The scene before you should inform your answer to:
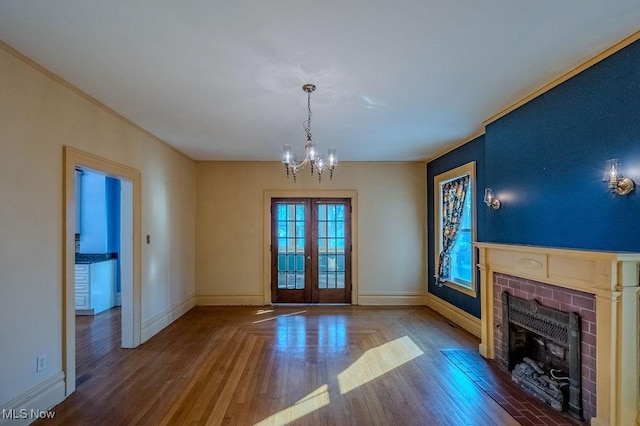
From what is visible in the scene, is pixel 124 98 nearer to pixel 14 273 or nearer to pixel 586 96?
pixel 14 273

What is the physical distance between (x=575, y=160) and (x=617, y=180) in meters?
0.47

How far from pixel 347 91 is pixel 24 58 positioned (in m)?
2.60

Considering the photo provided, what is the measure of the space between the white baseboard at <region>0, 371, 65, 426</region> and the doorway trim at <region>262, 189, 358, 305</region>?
3667 mm

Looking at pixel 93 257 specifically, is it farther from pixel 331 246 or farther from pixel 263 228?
pixel 331 246

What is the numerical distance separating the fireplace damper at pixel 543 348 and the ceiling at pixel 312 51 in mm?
2104

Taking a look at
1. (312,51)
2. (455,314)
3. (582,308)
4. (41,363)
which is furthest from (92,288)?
(582,308)

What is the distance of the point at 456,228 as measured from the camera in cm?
515

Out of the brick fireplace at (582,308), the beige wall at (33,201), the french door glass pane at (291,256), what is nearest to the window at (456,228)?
the brick fireplace at (582,308)

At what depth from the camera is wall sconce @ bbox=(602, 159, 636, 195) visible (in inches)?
87.4

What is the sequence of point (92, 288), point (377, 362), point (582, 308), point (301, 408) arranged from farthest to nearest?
point (92, 288) → point (377, 362) → point (301, 408) → point (582, 308)

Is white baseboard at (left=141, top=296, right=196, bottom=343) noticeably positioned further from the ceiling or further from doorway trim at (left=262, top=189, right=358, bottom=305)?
the ceiling

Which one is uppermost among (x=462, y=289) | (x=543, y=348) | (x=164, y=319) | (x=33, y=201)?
(x=33, y=201)

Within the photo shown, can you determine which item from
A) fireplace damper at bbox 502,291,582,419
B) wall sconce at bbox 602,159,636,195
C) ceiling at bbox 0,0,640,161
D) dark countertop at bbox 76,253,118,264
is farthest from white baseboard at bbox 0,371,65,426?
wall sconce at bbox 602,159,636,195

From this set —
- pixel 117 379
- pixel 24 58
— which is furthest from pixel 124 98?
pixel 117 379
